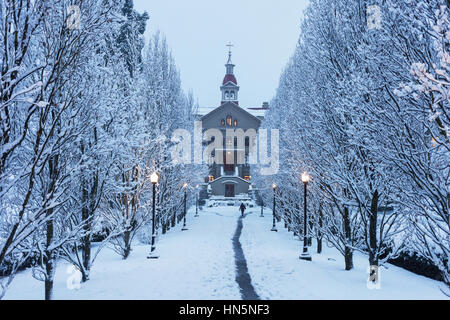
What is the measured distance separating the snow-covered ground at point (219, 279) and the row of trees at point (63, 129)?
0.87m

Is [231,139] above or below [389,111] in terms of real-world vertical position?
above

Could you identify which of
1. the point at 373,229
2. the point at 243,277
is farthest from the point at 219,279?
the point at 373,229

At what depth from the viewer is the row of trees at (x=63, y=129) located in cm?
421

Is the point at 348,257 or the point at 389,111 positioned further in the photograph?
the point at 348,257

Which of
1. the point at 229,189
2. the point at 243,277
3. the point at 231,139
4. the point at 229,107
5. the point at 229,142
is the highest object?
the point at 229,107

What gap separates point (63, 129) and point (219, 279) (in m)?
6.90

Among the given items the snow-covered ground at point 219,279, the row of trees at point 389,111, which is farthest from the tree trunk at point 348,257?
the snow-covered ground at point 219,279

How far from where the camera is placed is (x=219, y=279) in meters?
9.74

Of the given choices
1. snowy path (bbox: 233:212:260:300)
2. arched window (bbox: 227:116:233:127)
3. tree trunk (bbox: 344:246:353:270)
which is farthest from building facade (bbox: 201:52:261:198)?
tree trunk (bbox: 344:246:353:270)

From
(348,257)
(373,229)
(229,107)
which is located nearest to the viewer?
(373,229)

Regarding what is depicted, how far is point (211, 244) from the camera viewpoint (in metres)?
16.1

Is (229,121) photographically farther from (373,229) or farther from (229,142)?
(373,229)
